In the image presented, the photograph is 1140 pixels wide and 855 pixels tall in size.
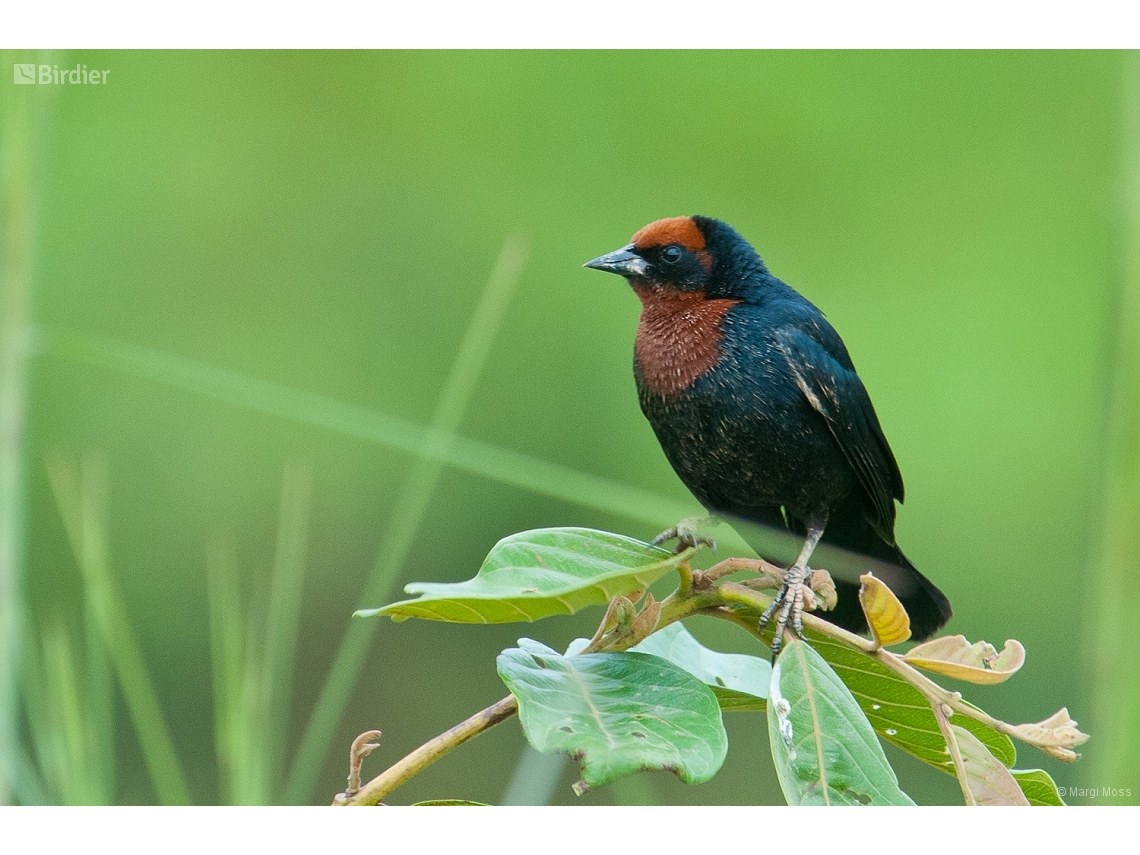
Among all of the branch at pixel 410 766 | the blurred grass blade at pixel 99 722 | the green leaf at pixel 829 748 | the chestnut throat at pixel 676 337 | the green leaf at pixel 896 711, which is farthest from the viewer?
the chestnut throat at pixel 676 337

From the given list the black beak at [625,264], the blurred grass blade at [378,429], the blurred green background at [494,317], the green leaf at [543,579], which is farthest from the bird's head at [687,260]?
the green leaf at [543,579]

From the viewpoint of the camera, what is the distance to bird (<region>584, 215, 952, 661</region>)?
257 cm

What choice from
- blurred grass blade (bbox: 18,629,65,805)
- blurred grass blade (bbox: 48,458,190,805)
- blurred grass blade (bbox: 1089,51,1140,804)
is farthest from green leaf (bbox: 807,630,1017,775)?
blurred grass blade (bbox: 18,629,65,805)

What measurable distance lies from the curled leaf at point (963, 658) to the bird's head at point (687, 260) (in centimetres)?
132

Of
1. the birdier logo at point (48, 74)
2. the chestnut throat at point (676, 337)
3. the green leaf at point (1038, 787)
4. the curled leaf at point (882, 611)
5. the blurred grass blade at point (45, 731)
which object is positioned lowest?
the blurred grass blade at point (45, 731)

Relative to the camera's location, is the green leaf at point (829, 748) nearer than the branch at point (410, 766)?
No

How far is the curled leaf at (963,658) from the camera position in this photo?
64.0 inches

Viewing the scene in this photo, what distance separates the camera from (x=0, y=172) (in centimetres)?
268

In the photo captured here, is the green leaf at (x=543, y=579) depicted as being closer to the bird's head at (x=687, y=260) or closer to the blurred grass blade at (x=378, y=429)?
the blurred grass blade at (x=378, y=429)

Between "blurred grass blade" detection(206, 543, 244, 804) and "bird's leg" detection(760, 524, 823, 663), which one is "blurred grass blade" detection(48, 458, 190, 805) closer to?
"blurred grass blade" detection(206, 543, 244, 804)

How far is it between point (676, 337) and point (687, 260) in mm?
261

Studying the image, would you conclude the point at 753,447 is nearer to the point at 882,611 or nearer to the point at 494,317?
the point at 882,611

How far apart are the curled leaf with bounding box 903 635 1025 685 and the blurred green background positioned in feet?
6.34

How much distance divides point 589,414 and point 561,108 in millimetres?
1083
